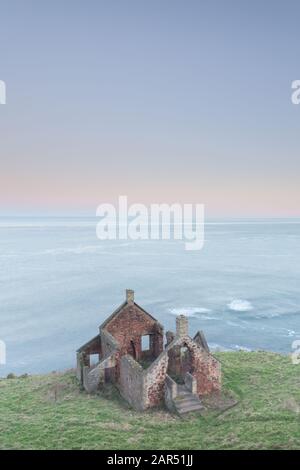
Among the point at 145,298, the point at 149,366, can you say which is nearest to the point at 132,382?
the point at 149,366

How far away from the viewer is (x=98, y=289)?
88750mm

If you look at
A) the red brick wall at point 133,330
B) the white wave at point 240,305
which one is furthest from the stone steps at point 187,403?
the white wave at point 240,305

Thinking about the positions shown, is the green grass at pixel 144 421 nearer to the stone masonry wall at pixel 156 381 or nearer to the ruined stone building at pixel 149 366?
the stone masonry wall at pixel 156 381

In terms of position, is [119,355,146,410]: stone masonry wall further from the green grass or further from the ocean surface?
the ocean surface

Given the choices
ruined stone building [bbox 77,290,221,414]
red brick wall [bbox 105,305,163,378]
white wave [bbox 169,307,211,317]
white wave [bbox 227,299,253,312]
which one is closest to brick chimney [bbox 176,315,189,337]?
ruined stone building [bbox 77,290,221,414]

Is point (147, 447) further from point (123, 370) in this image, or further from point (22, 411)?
point (22, 411)

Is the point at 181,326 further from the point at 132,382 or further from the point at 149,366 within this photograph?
the point at 132,382

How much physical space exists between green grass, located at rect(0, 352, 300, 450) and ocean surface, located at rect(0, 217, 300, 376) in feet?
76.5

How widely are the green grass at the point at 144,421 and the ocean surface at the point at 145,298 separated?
23.3m

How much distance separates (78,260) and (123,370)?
11421cm

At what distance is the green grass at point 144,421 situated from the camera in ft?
55.3

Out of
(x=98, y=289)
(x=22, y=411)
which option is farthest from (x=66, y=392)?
(x=98, y=289)

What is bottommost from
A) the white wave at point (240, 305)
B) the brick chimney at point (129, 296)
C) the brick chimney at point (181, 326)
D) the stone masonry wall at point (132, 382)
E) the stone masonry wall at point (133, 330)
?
the white wave at point (240, 305)

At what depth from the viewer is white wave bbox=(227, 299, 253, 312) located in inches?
2653
